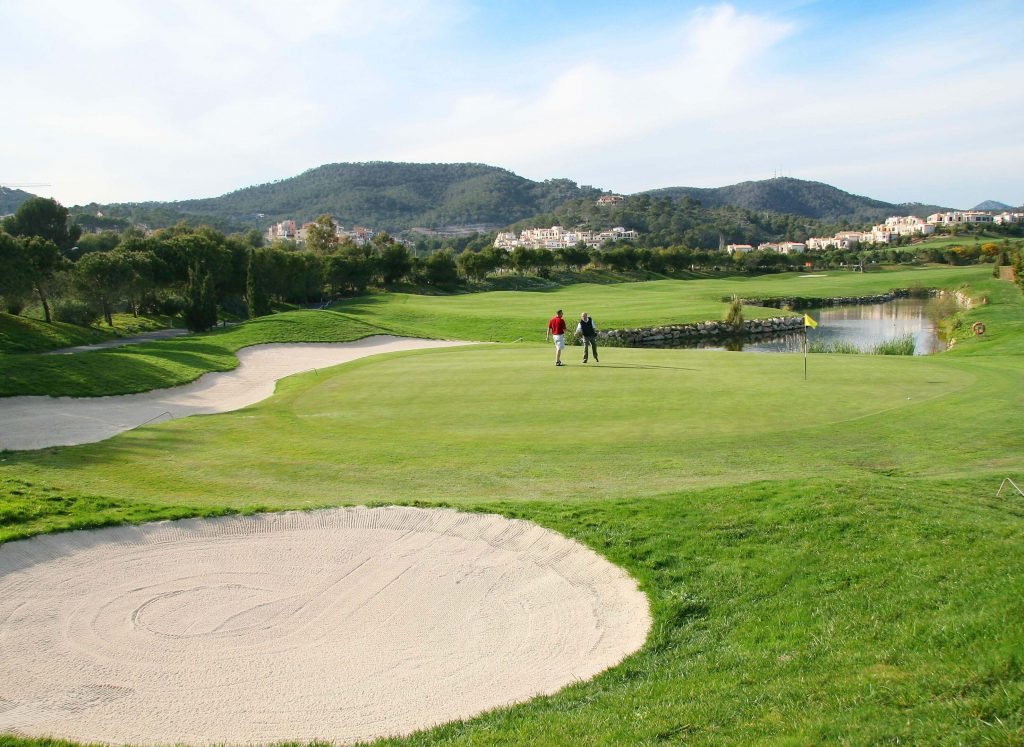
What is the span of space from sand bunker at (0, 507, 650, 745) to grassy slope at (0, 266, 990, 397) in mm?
15375

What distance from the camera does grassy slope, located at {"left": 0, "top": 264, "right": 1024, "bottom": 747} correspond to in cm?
584

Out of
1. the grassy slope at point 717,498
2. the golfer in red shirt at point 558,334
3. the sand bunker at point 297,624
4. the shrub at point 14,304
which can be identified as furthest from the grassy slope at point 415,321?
the sand bunker at point 297,624

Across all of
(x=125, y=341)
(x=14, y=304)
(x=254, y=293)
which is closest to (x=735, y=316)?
(x=254, y=293)

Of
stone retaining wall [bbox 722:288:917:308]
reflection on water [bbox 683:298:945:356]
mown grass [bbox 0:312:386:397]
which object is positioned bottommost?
reflection on water [bbox 683:298:945:356]

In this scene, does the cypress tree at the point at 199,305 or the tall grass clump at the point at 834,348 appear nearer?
the tall grass clump at the point at 834,348

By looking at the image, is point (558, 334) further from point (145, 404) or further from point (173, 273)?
point (173, 273)

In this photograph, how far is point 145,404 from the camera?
2359 centimetres

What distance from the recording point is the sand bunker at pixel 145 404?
17.9 m

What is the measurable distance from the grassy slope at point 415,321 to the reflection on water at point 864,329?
5.50m

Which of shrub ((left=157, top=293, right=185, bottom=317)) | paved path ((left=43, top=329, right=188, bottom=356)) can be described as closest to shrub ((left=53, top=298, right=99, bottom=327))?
paved path ((left=43, top=329, right=188, bottom=356))

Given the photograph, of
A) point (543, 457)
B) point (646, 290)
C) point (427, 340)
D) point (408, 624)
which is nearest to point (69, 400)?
point (543, 457)

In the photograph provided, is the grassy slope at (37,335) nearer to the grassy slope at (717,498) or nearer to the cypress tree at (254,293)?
the cypress tree at (254,293)

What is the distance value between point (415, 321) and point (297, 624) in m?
47.4

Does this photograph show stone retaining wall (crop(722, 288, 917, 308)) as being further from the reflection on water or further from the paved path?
the paved path
